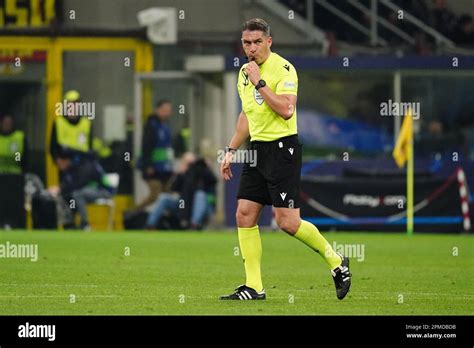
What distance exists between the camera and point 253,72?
523 inches

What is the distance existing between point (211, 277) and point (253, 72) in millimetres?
3751

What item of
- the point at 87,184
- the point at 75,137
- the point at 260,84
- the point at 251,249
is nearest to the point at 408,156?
the point at 87,184

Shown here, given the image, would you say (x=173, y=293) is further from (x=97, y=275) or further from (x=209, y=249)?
(x=209, y=249)

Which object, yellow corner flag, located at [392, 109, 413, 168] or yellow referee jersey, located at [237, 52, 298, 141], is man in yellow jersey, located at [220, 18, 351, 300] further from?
yellow corner flag, located at [392, 109, 413, 168]

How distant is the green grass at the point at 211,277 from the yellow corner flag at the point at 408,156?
1918 mm

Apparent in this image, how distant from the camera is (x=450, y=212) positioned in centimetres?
2659

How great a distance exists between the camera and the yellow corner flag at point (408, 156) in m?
25.8

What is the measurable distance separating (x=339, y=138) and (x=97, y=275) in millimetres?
13441

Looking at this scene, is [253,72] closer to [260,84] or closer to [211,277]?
[260,84]

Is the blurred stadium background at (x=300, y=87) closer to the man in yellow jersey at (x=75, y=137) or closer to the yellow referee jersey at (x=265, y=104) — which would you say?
the man in yellow jersey at (x=75, y=137)

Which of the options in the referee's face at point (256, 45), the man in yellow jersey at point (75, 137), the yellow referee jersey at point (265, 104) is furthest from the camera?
the man in yellow jersey at point (75, 137)

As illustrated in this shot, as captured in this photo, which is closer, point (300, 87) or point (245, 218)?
point (245, 218)

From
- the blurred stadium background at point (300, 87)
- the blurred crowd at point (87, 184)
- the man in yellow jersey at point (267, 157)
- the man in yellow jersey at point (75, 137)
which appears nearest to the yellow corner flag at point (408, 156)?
the blurred stadium background at point (300, 87)

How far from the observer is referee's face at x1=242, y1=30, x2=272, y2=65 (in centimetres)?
1330
